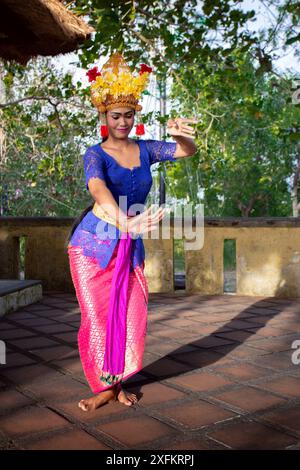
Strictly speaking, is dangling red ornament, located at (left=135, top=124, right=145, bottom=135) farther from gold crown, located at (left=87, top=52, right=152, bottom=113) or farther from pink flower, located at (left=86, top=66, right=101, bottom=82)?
pink flower, located at (left=86, top=66, right=101, bottom=82)

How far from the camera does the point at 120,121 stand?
2795mm

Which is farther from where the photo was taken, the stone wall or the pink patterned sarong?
the stone wall

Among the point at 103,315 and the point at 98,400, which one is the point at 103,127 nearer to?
the point at 103,315

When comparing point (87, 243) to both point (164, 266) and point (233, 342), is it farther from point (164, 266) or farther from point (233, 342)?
point (164, 266)

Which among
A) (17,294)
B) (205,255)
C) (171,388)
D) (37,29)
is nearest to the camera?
(171,388)

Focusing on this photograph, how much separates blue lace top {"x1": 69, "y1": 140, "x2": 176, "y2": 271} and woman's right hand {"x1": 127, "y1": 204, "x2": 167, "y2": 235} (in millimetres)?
323

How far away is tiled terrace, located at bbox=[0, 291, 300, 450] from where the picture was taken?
7.72 feet

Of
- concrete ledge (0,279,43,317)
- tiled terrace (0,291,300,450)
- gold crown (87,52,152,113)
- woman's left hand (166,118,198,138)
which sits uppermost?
gold crown (87,52,152,113)

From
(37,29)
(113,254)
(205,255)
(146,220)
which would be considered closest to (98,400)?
(113,254)

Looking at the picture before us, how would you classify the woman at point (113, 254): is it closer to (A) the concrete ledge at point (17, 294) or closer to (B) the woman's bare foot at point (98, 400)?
(B) the woman's bare foot at point (98, 400)

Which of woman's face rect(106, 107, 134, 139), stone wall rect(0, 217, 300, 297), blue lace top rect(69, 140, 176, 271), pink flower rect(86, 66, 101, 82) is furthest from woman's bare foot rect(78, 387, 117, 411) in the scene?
stone wall rect(0, 217, 300, 297)

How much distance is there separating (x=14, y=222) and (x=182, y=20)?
3394 millimetres

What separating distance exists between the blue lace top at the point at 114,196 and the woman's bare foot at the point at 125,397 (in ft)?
2.18

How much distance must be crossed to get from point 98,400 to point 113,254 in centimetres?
74
